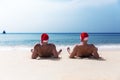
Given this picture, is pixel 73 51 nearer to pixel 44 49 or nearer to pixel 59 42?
pixel 44 49

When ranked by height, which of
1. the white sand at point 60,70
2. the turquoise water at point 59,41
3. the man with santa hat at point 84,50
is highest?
the man with santa hat at point 84,50

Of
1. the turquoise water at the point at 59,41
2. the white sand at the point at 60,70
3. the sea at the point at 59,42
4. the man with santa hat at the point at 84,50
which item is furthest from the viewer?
the turquoise water at the point at 59,41

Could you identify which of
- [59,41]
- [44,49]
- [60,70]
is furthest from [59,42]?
[60,70]

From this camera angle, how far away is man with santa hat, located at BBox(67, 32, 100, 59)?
937 cm

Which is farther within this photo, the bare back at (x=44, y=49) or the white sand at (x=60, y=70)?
the bare back at (x=44, y=49)

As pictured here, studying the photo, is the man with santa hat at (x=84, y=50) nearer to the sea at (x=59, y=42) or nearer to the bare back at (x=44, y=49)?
the bare back at (x=44, y=49)

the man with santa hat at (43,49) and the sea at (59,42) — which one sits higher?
the man with santa hat at (43,49)

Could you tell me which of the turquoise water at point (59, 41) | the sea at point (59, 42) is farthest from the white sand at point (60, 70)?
the turquoise water at point (59, 41)

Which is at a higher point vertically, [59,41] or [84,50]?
[84,50]

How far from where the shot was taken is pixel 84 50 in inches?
371

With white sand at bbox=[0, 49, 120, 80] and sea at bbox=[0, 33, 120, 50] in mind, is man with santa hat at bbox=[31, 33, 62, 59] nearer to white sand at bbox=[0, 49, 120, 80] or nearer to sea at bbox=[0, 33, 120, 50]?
white sand at bbox=[0, 49, 120, 80]

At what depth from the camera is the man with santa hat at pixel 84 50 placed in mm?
9373

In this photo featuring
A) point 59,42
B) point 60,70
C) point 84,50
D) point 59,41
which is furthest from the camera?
point 59,41

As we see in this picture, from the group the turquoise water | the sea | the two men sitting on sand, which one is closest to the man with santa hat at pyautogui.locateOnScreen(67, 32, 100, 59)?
the two men sitting on sand
